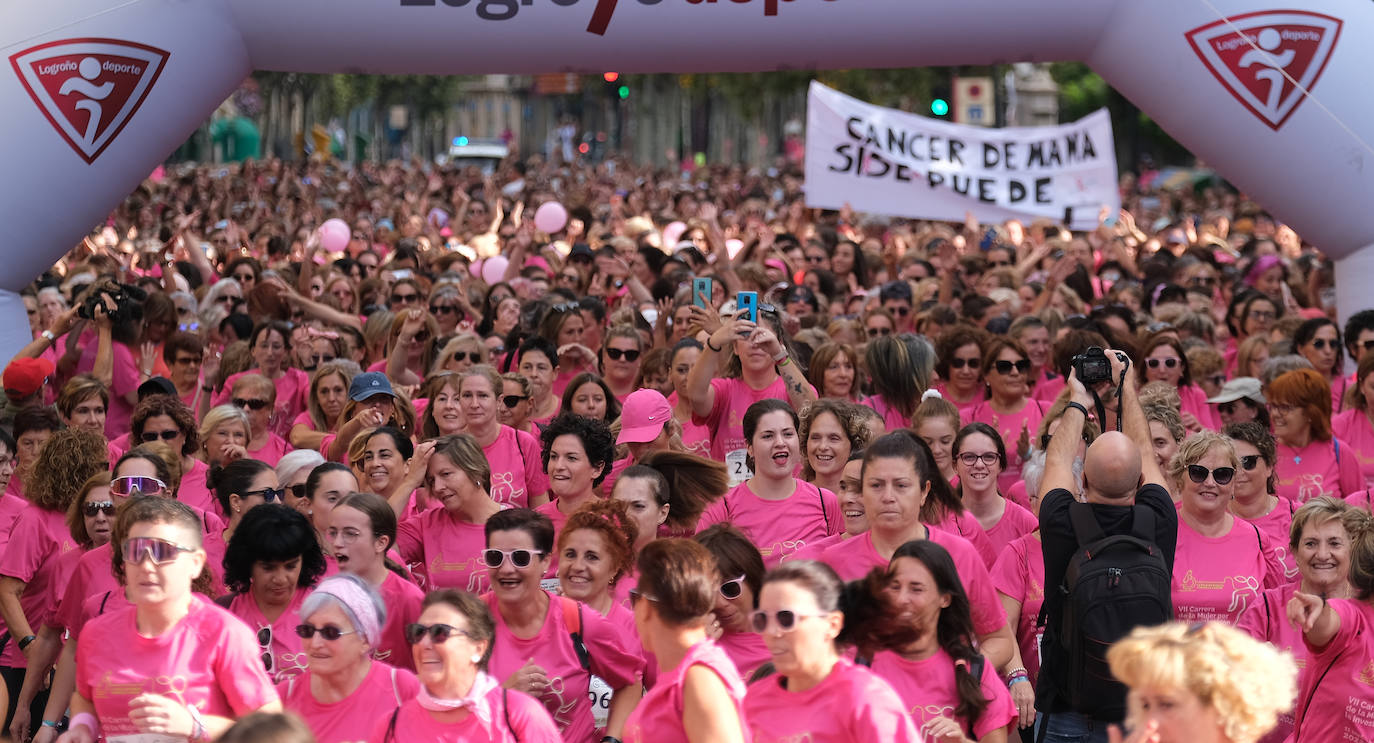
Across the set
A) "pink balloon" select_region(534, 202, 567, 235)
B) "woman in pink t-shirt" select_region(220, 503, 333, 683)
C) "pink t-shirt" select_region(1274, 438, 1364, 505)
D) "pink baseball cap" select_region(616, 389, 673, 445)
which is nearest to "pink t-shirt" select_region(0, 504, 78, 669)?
"woman in pink t-shirt" select_region(220, 503, 333, 683)

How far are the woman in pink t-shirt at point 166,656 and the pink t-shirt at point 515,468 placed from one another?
254cm

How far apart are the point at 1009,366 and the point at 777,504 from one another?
2259 millimetres

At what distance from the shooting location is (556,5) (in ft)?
31.9

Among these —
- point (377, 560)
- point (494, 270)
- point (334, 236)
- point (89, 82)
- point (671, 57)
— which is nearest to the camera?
point (377, 560)

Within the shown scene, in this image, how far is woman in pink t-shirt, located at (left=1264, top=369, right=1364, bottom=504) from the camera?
25.2ft

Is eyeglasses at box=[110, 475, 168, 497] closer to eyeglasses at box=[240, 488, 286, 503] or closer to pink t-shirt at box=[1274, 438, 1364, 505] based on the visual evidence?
eyeglasses at box=[240, 488, 286, 503]

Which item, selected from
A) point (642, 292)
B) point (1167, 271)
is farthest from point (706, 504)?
point (1167, 271)

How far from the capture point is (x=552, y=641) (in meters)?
5.38

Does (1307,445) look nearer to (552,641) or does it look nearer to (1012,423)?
(1012,423)

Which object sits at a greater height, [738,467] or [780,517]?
[738,467]

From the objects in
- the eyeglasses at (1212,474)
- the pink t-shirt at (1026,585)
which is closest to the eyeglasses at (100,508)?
the pink t-shirt at (1026,585)

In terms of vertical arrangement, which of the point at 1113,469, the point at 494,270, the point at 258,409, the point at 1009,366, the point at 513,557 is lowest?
the point at 513,557

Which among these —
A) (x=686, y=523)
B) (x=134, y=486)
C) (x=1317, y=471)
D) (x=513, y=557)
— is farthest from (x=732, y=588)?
(x=1317, y=471)

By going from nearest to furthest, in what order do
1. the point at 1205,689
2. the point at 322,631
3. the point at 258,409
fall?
1. the point at 1205,689
2. the point at 322,631
3. the point at 258,409
